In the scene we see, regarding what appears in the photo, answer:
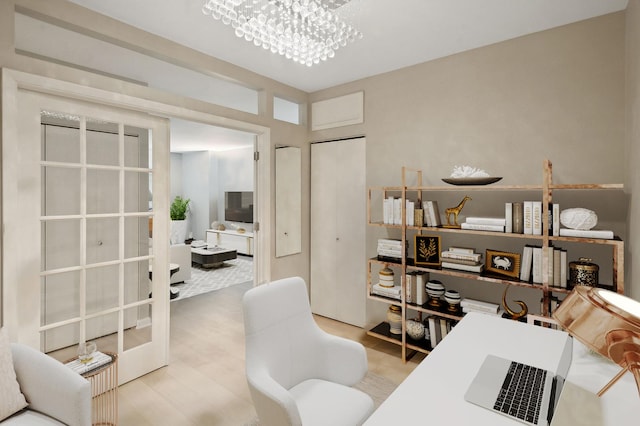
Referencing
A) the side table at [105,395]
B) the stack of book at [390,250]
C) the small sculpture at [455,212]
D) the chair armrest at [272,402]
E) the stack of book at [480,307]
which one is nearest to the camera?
the chair armrest at [272,402]

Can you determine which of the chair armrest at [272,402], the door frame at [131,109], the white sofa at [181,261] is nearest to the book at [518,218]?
the chair armrest at [272,402]

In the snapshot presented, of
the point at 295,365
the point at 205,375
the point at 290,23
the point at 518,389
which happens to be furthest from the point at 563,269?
the point at 205,375

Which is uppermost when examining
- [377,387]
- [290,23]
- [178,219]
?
[290,23]

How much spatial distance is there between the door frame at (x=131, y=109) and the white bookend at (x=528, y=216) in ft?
7.48

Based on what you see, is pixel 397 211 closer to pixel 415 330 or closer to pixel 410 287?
pixel 410 287

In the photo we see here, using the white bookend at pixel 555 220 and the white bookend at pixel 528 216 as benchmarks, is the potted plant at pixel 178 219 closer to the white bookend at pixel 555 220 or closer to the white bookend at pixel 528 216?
the white bookend at pixel 528 216

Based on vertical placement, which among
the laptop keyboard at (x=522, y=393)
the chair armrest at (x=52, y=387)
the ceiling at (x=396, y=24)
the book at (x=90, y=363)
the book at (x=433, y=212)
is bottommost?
the book at (x=90, y=363)

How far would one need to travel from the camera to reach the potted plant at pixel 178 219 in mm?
8344

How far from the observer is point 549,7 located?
2152 millimetres

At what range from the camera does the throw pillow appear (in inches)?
56.7

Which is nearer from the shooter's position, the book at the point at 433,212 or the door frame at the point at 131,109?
the door frame at the point at 131,109

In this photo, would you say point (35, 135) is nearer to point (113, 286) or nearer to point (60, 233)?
point (60, 233)

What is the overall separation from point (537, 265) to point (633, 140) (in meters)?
0.91

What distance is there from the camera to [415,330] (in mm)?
2820
